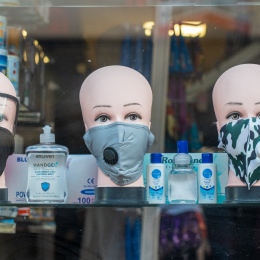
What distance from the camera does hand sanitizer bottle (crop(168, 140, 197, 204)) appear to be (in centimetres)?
148

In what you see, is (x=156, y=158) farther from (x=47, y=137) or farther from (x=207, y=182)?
(x=47, y=137)

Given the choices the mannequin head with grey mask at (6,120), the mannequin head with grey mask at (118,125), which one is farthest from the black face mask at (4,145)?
the mannequin head with grey mask at (118,125)

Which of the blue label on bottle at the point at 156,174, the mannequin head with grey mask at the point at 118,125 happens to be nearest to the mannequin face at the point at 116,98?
the mannequin head with grey mask at the point at 118,125

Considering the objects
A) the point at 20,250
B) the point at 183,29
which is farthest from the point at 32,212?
the point at 183,29

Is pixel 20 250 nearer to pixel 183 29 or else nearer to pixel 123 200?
pixel 123 200

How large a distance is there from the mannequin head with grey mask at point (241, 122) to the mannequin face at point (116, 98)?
17 centimetres

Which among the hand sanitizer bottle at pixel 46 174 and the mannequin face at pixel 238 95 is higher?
the mannequin face at pixel 238 95

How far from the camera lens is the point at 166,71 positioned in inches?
67.2

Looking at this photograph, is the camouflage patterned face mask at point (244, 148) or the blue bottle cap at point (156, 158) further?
the blue bottle cap at point (156, 158)

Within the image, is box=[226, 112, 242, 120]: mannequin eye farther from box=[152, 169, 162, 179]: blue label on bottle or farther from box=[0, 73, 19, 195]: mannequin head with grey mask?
box=[0, 73, 19, 195]: mannequin head with grey mask

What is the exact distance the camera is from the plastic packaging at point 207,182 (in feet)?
4.87

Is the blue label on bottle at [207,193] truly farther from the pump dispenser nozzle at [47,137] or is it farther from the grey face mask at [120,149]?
the pump dispenser nozzle at [47,137]

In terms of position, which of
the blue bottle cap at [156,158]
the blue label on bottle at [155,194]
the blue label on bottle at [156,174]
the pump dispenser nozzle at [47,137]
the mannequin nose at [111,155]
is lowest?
the blue label on bottle at [155,194]

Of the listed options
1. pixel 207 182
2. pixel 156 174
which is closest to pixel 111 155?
pixel 156 174
